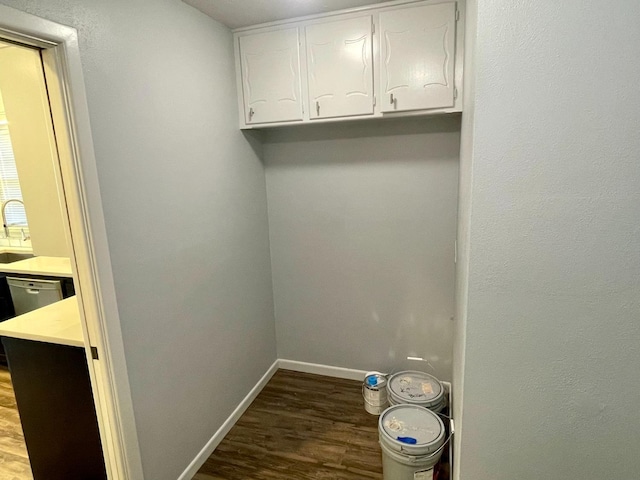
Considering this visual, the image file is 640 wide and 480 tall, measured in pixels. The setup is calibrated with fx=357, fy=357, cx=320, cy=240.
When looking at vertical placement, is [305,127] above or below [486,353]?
above

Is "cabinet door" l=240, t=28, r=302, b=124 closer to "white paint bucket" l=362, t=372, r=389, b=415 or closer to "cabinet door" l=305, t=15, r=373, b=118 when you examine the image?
"cabinet door" l=305, t=15, r=373, b=118

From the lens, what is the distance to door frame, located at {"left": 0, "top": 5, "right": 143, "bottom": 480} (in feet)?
4.23

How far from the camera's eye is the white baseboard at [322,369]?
2925mm

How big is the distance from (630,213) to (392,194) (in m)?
1.65

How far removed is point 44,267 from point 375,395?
2.72 meters

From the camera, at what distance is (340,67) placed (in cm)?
224

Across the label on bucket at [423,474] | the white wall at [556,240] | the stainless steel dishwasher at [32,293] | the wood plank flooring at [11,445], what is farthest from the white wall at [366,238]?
the wood plank flooring at [11,445]

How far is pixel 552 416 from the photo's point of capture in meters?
1.12

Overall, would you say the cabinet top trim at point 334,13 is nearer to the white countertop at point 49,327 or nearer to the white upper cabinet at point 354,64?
the white upper cabinet at point 354,64

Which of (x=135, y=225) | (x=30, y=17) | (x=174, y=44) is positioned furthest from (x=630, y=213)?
(x=174, y=44)

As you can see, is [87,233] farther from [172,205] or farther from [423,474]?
[423,474]

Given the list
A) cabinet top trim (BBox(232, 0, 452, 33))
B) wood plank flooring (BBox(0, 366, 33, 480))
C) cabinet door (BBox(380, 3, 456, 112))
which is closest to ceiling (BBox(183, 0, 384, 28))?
cabinet top trim (BBox(232, 0, 452, 33))

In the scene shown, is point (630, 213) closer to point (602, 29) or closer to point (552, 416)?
point (602, 29)

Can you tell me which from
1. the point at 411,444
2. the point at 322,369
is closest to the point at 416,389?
the point at 411,444
